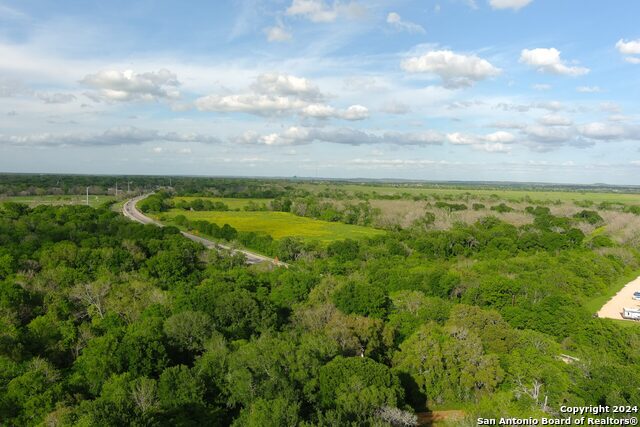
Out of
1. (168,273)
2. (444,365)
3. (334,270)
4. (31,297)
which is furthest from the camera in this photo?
(334,270)

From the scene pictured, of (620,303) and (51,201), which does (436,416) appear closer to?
(620,303)

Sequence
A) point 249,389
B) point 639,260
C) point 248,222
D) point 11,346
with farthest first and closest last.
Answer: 1. point 248,222
2. point 639,260
3. point 11,346
4. point 249,389

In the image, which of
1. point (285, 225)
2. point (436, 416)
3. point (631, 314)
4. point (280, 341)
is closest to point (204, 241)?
point (285, 225)

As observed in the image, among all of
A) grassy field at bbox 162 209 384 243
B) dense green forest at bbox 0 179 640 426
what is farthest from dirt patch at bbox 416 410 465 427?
grassy field at bbox 162 209 384 243

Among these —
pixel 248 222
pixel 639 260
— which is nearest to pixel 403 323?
pixel 639 260

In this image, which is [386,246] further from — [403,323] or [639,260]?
[639,260]

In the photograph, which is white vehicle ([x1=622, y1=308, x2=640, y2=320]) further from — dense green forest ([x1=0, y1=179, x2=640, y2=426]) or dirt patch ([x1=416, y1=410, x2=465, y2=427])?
dirt patch ([x1=416, y1=410, x2=465, y2=427])

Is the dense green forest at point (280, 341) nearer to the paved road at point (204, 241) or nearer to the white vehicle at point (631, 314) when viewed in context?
the white vehicle at point (631, 314)

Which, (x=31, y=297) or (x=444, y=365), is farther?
(x=31, y=297)
